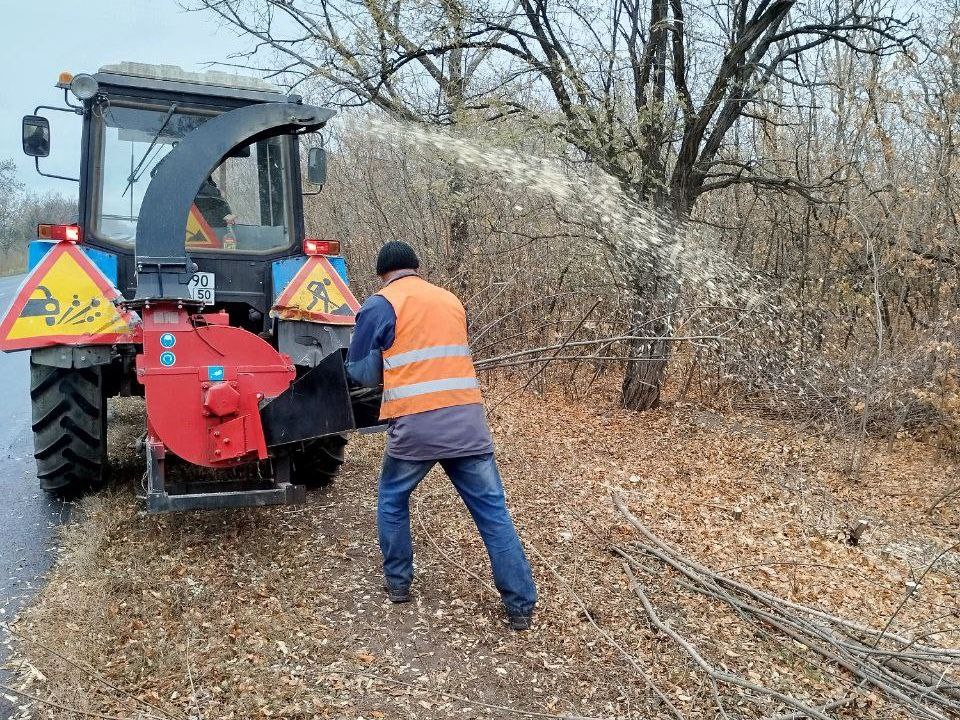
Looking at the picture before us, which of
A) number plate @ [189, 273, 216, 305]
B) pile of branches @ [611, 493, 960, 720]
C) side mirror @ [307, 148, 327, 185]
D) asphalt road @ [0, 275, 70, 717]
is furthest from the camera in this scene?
side mirror @ [307, 148, 327, 185]

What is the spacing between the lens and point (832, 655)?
3312 millimetres

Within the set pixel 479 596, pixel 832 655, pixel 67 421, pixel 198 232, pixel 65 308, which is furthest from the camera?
pixel 198 232

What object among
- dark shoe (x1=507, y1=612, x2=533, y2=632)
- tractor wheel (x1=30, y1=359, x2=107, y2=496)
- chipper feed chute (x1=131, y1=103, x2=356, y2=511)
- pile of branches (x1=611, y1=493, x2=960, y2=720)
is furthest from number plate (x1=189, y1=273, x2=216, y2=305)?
pile of branches (x1=611, y1=493, x2=960, y2=720)

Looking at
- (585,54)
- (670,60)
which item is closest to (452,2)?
(585,54)

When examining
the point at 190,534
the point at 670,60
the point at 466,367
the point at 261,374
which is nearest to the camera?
the point at 466,367

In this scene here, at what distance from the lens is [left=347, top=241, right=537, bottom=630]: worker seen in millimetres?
3514

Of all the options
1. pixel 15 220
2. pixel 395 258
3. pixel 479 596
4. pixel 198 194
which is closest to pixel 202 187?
pixel 198 194

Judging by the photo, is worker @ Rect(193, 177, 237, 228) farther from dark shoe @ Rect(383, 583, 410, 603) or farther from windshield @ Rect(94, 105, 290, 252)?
dark shoe @ Rect(383, 583, 410, 603)

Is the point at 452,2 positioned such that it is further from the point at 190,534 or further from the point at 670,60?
the point at 190,534

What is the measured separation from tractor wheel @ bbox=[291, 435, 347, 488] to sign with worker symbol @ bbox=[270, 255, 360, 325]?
0.77 m

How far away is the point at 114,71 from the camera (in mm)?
4980

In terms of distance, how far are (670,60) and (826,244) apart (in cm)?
215

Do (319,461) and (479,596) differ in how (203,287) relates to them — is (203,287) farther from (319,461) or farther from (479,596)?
(479,596)

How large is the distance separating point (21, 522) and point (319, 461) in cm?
179
